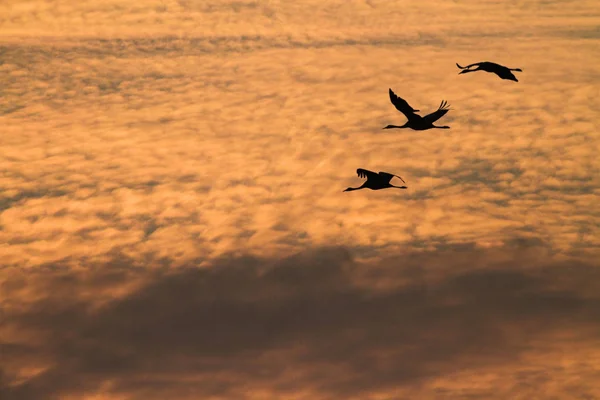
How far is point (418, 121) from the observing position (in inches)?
1129

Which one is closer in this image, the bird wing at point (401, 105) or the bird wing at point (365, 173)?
the bird wing at point (365, 173)

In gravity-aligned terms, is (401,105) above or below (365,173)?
above

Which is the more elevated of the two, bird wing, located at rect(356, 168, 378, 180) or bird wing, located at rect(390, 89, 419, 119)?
bird wing, located at rect(390, 89, 419, 119)

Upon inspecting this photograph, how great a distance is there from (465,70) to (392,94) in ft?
10.1

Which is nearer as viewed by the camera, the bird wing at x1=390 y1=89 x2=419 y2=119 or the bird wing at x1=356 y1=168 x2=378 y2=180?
the bird wing at x1=356 y1=168 x2=378 y2=180

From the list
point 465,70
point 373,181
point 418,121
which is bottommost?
point 373,181

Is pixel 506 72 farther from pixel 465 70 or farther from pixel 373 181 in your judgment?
pixel 373 181

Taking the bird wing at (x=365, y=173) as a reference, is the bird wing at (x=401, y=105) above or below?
above

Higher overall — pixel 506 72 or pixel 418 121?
pixel 506 72

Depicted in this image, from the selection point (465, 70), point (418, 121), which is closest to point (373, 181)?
point (418, 121)

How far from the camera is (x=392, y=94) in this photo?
27.3m

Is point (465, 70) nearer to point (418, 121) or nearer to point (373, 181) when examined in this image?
point (418, 121)

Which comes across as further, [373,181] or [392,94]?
[373,181]

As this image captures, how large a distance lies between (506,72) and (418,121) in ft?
11.4
